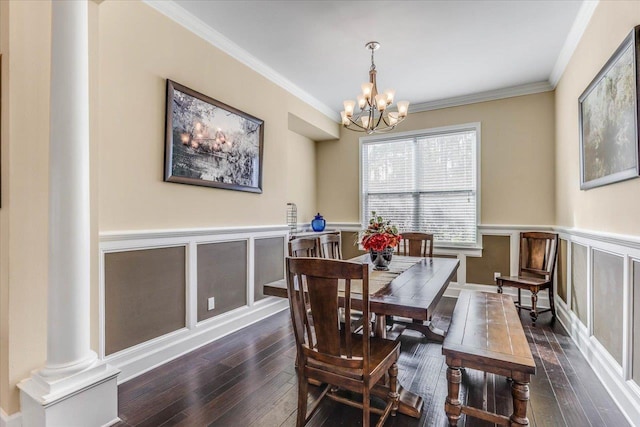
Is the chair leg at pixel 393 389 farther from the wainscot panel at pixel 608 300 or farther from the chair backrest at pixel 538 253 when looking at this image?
the chair backrest at pixel 538 253

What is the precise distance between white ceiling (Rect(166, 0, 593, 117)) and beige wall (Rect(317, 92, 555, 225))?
329 mm

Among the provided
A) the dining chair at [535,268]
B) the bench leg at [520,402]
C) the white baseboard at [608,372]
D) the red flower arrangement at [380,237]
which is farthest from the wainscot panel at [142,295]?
the dining chair at [535,268]

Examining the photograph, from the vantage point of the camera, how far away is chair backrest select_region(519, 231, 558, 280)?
355 centimetres

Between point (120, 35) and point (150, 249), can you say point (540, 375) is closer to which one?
point (150, 249)

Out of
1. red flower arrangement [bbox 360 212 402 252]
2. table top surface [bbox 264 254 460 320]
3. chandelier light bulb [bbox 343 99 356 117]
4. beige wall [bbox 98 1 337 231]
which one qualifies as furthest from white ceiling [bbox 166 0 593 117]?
table top surface [bbox 264 254 460 320]

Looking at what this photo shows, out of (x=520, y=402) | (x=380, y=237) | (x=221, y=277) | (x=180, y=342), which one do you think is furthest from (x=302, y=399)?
(x=221, y=277)

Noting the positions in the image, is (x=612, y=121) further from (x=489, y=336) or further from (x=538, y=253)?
(x=538, y=253)

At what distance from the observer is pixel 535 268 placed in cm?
382

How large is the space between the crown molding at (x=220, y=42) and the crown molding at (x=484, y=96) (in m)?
1.75

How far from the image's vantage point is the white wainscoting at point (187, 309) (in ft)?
7.23

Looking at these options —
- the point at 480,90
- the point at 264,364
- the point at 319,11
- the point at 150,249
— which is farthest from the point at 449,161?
the point at 150,249

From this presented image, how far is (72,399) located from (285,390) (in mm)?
1191

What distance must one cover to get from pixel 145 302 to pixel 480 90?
465 centimetres

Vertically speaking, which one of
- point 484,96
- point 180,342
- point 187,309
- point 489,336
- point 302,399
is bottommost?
point 180,342
